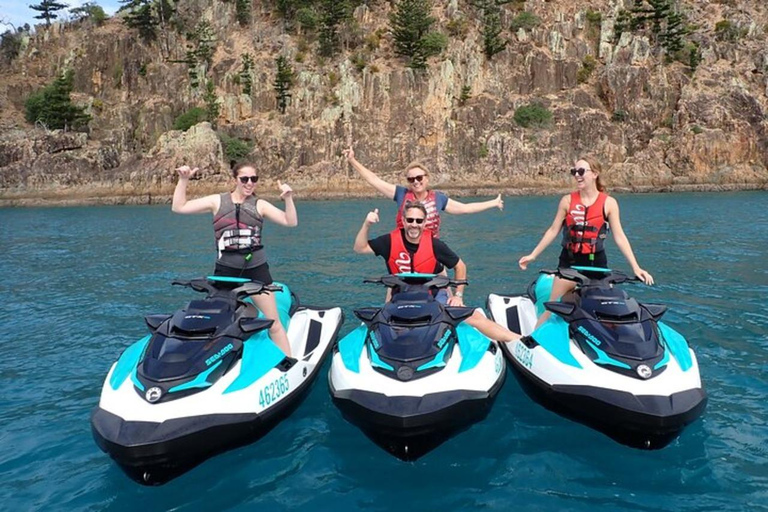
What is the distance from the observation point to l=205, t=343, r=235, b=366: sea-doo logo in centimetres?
407

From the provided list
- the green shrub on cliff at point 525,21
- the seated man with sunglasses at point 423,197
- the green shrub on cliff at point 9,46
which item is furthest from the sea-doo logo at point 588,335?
the green shrub on cliff at point 9,46

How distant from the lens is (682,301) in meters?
9.03

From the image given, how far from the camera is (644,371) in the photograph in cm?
407

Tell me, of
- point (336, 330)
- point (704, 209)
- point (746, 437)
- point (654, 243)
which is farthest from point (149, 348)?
point (704, 209)

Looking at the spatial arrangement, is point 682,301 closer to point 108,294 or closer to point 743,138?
point 108,294

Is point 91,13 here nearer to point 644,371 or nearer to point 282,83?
point 282,83

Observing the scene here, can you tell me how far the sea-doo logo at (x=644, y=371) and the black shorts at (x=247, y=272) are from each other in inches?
151

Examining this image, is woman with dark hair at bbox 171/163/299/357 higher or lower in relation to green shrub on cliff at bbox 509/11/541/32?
lower

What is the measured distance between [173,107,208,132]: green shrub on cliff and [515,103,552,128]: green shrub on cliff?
34825 mm

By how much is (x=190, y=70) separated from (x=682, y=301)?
61869 millimetres

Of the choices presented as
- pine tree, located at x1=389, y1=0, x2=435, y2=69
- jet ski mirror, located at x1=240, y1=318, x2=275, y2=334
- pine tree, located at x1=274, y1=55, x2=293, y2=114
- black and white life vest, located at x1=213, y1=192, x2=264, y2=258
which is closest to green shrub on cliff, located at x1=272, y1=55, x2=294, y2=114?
pine tree, located at x1=274, y1=55, x2=293, y2=114

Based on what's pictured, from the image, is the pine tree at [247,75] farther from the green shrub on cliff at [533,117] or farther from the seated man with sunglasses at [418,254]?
the seated man with sunglasses at [418,254]

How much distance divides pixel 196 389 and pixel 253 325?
0.88 meters

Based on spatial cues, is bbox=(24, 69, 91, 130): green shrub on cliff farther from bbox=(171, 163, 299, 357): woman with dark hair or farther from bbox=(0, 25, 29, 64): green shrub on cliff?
bbox=(171, 163, 299, 357): woman with dark hair
